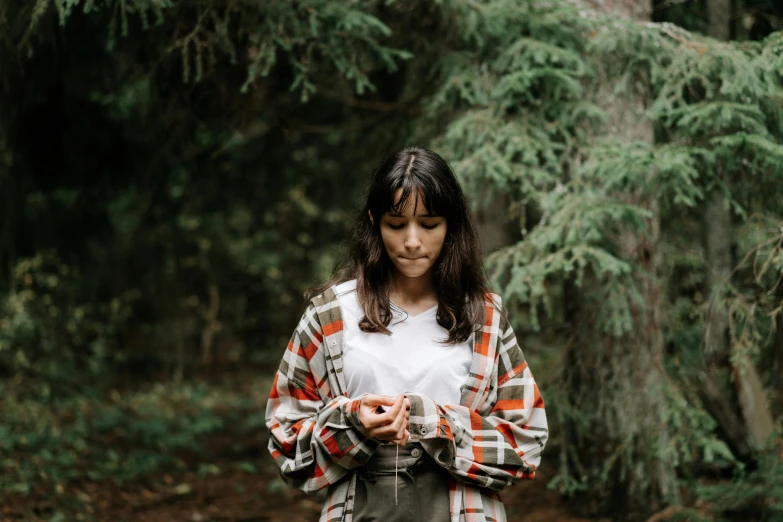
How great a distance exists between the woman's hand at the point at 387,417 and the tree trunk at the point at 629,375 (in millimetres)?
2326

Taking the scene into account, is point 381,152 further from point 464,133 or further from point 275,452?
point 275,452

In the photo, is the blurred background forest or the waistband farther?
the blurred background forest

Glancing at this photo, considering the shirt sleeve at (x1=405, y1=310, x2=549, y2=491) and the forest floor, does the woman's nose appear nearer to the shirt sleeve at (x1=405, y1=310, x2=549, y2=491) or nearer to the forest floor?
the shirt sleeve at (x1=405, y1=310, x2=549, y2=491)

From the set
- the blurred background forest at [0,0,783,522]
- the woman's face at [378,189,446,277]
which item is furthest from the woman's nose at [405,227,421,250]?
the blurred background forest at [0,0,783,522]

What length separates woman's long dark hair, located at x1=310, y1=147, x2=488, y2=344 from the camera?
2.33 metres

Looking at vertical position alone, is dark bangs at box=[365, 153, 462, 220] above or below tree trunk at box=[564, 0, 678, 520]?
above

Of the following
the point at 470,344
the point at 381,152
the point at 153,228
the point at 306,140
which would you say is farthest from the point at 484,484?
the point at 153,228

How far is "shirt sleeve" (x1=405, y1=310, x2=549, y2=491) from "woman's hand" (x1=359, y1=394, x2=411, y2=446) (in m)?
0.07

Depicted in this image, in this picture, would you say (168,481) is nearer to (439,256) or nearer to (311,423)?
(311,423)

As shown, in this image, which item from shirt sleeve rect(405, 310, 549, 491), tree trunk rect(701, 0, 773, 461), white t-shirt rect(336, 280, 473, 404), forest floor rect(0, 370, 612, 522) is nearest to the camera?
shirt sleeve rect(405, 310, 549, 491)

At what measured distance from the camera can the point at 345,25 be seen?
→ 390 cm

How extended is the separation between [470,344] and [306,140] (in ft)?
18.5

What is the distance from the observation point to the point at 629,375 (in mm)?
4379

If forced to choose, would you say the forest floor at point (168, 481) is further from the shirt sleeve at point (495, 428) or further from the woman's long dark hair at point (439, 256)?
the woman's long dark hair at point (439, 256)
